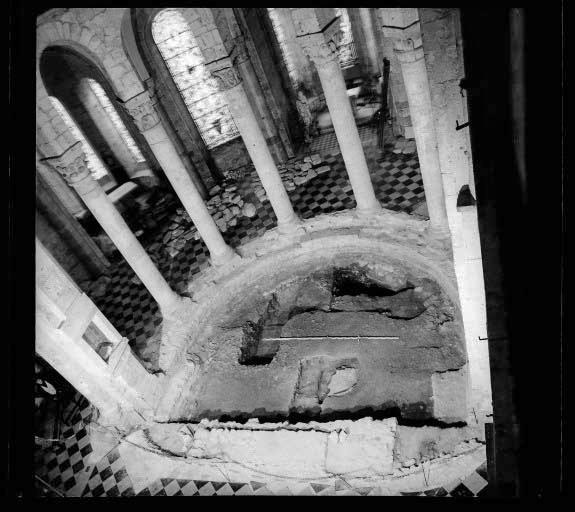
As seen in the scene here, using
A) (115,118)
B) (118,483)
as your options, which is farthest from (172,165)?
(115,118)

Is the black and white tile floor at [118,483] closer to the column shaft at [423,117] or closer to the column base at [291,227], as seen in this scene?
the column shaft at [423,117]

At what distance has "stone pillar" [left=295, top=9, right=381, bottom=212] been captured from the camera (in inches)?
269

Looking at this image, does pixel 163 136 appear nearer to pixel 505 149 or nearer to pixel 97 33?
pixel 97 33

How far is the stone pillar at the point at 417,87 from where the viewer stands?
20.3 ft

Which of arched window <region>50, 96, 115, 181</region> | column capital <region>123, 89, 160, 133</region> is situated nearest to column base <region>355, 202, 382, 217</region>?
column capital <region>123, 89, 160, 133</region>

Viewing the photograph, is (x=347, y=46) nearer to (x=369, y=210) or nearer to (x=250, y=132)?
(x=369, y=210)

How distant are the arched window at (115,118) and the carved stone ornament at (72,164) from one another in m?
5.76

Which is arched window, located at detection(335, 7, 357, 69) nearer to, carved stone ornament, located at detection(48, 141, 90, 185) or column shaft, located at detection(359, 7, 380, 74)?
column shaft, located at detection(359, 7, 380, 74)

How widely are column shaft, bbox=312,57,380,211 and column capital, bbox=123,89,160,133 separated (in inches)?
109

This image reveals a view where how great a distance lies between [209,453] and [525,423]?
556cm

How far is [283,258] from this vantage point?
30.4 ft

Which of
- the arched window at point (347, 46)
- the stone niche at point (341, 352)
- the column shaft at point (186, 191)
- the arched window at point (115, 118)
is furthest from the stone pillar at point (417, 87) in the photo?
the arched window at point (115, 118)

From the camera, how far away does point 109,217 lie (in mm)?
7496

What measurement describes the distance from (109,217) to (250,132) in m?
2.84
